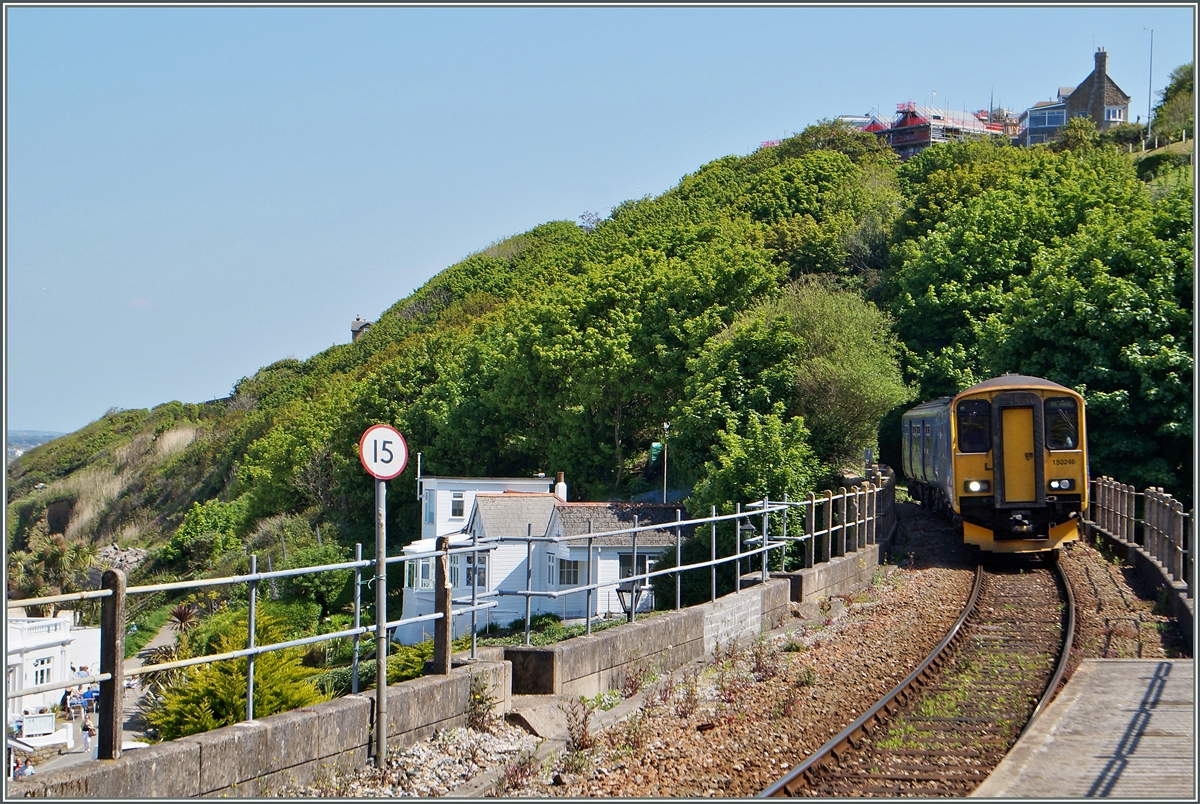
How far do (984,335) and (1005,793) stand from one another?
3141 centimetres

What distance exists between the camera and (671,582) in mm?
29406

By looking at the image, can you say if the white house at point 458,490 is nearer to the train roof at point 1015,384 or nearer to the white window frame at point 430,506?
the white window frame at point 430,506

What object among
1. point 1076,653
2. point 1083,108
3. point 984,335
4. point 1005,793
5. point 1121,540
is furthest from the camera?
point 1083,108

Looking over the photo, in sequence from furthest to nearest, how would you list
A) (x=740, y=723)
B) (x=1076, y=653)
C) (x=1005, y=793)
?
(x=1076, y=653), (x=740, y=723), (x=1005, y=793)

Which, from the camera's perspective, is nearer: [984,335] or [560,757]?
[560,757]

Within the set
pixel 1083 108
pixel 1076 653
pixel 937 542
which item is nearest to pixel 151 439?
pixel 1083 108

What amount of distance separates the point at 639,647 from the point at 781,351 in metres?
27.7

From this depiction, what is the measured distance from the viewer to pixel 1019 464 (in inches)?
790

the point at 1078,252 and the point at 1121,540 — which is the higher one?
the point at 1078,252

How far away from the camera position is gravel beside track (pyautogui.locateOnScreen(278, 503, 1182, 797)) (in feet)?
23.4

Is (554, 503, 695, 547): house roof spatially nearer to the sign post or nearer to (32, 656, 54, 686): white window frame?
(32, 656, 54, 686): white window frame

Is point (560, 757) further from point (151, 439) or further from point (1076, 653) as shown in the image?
point (151, 439)

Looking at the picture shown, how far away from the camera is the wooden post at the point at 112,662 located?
5742 mm

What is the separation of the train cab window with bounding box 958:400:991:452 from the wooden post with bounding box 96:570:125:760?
17299mm
